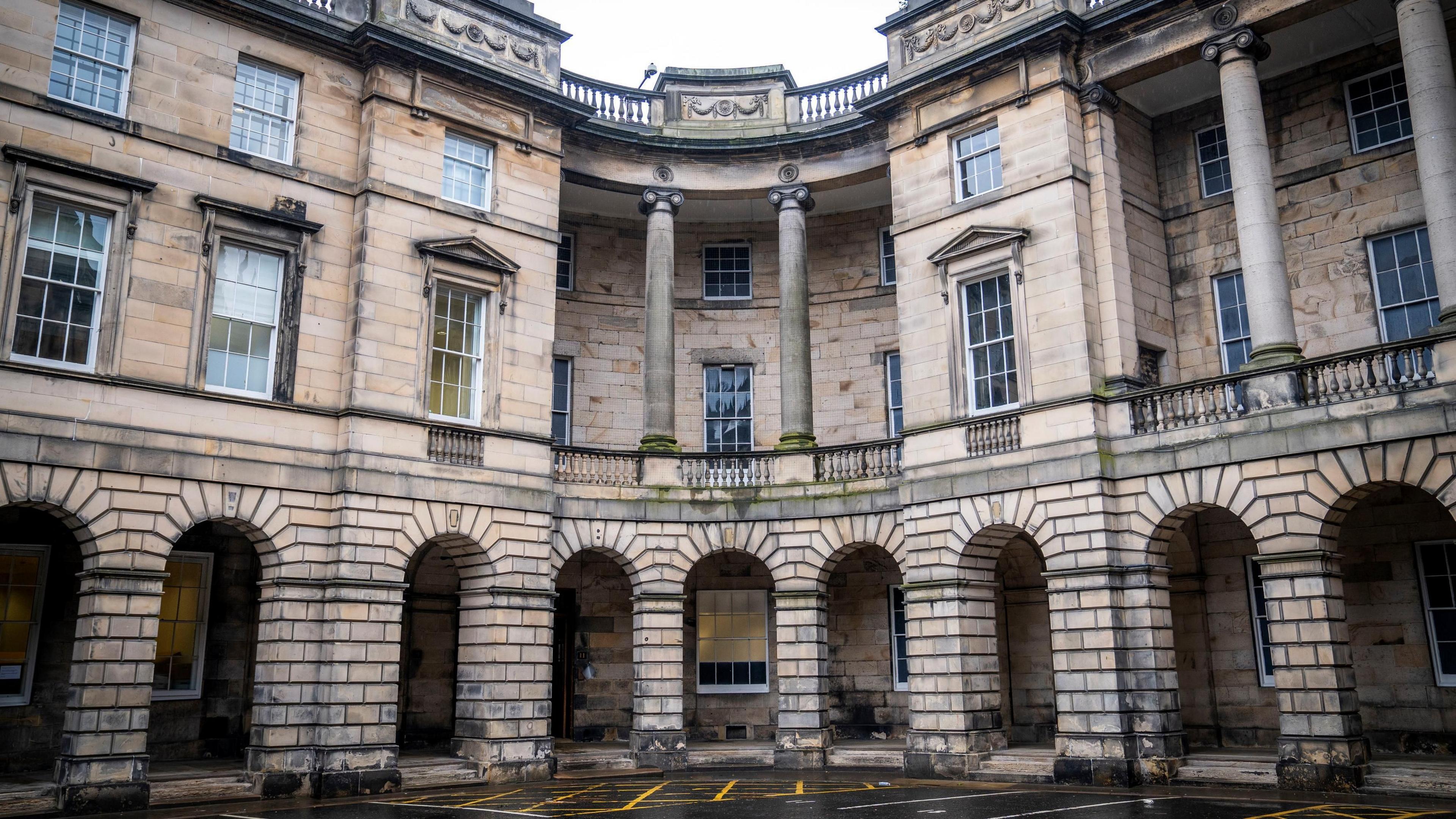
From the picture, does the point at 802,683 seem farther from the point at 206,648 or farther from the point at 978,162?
the point at 206,648

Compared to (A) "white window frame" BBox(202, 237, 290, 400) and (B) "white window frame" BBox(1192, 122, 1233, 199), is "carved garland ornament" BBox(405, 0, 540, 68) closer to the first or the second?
(A) "white window frame" BBox(202, 237, 290, 400)

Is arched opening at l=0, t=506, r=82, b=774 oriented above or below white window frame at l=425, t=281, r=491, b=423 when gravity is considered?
below

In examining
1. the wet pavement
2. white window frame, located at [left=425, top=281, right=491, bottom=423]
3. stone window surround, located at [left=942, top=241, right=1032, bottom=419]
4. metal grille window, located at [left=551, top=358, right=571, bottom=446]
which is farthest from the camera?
metal grille window, located at [left=551, top=358, right=571, bottom=446]

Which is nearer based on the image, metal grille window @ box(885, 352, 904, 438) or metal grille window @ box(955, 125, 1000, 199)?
metal grille window @ box(955, 125, 1000, 199)

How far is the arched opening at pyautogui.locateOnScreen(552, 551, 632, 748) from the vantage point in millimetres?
22469

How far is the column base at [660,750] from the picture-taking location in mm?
19234

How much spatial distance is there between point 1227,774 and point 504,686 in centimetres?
1073

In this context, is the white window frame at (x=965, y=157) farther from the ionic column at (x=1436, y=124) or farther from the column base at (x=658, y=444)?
the column base at (x=658, y=444)

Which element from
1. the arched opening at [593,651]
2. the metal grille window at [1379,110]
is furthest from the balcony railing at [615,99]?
the metal grille window at [1379,110]

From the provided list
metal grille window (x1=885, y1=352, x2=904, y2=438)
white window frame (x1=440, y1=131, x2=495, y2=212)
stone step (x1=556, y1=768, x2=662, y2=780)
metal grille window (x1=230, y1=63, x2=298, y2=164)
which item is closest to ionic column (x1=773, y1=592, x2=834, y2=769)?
stone step (x1=556, y1=768, x2=662, y2=780)

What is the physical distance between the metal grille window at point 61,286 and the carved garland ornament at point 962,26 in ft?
44.9

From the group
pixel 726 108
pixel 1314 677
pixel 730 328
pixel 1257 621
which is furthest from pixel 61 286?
pixel 1257 621

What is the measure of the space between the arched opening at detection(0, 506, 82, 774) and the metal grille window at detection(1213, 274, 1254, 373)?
18.6 m

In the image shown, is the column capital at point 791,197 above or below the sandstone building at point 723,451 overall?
above
